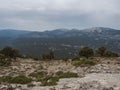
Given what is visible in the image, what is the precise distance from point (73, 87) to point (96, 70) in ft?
33.3

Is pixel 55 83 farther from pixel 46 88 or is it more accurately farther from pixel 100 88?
pixel 100 88

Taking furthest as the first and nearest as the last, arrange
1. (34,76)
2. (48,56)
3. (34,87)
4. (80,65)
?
(48,56) < (80,65) < (34,76) < (34,87)

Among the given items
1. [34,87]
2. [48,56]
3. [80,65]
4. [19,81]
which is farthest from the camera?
[48,56]

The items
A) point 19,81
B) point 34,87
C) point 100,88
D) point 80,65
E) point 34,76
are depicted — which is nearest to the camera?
point 100,88

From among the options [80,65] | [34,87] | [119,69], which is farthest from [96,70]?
[34,87]

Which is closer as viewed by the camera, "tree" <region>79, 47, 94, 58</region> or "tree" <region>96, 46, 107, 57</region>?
"tree" <region>79, 47, 94, 58</region>

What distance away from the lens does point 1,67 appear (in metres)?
38.7

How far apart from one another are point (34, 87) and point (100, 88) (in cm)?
570

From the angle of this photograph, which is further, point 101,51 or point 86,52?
point 101,51

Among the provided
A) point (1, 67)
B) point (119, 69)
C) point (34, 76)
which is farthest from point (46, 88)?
point (1, 67)

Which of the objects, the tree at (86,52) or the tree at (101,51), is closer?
the tree at (86,52)

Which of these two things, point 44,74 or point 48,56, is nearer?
point 44,74

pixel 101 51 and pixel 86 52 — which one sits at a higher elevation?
pixel 86 52

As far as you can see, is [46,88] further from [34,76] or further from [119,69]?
[119,69]
